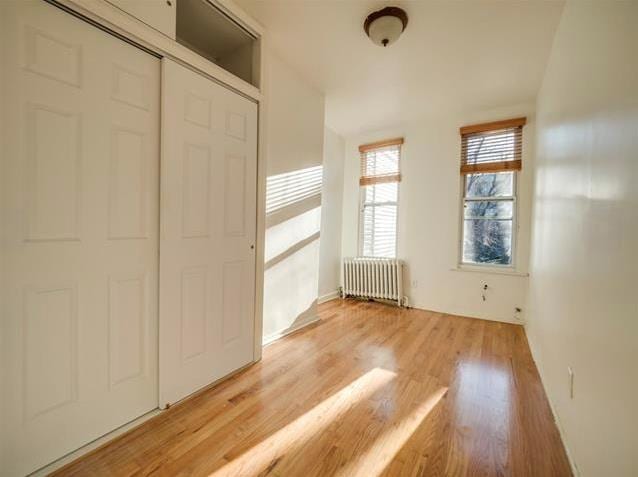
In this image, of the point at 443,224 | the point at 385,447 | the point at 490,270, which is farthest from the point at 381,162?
the point at 385,447

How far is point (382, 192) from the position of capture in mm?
4254

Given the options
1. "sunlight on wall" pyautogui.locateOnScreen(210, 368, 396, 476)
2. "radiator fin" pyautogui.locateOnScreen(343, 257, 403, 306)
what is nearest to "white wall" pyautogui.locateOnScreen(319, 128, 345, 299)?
"radiator fin" pyautogui.locateOnScreen(343, 257, 403, 306)

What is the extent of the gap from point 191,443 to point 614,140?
7.51 ft

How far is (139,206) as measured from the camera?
4.96ft

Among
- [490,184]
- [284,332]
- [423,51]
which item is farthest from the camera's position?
[490,184]

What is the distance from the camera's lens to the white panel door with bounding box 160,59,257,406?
163 cm

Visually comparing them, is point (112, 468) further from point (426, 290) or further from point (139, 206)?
point (426, 290)

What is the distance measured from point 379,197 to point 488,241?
160cm

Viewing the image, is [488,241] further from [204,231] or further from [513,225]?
[204,231]

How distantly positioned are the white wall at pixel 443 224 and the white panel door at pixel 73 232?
10.8ft

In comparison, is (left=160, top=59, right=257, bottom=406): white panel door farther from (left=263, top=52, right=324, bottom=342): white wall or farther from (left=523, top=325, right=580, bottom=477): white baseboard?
(left=523, top=325, right=580, bottom=477): white baseboard

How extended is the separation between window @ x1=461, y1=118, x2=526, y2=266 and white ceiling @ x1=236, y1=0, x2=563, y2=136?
0.34m

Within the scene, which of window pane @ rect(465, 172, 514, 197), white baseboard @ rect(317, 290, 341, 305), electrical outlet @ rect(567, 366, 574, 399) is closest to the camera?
electrical outlet @ rect(567, 366, 574, 399)

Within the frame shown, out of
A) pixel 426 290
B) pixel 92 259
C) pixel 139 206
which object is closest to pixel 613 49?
pixel 139 206
